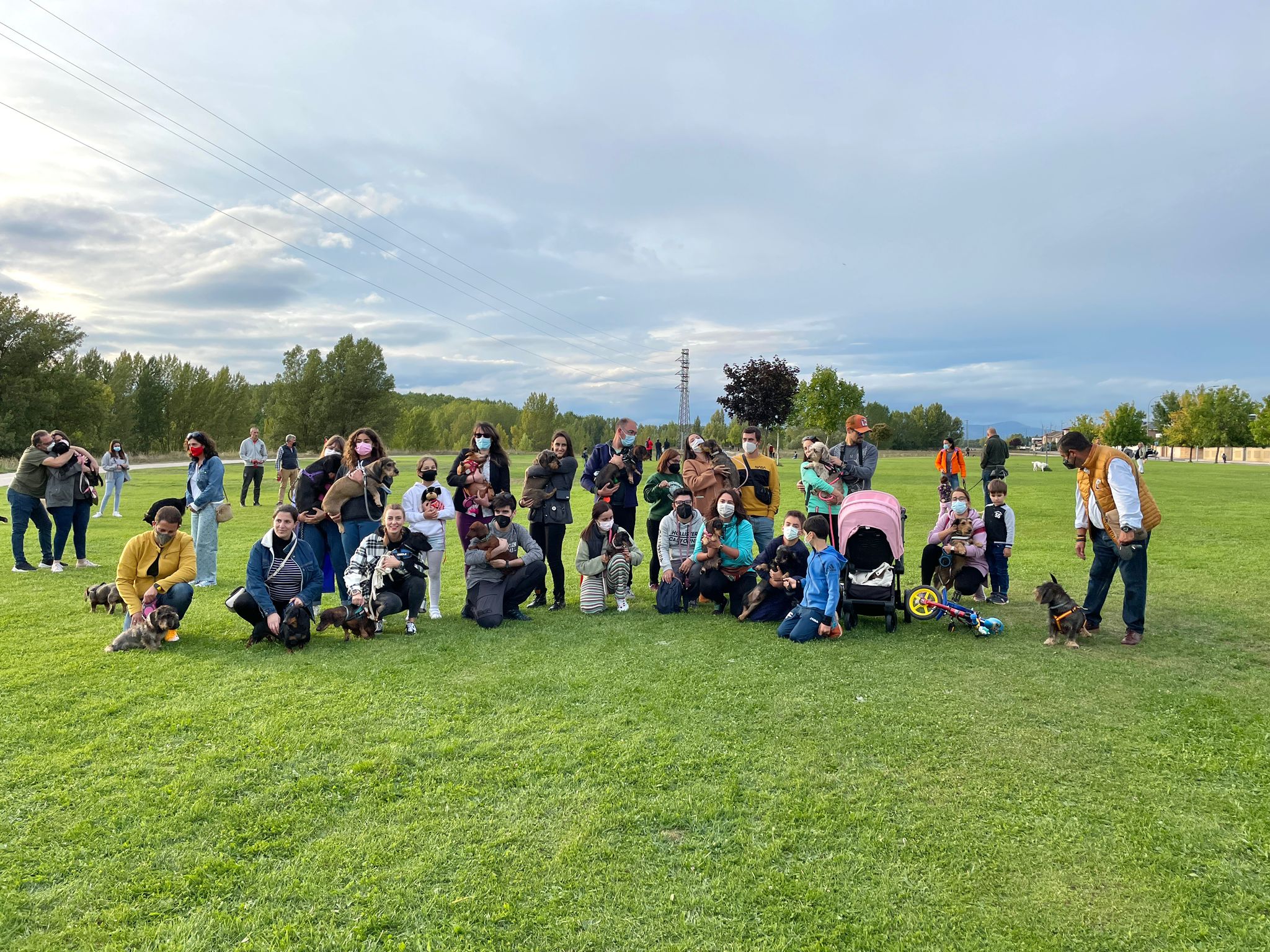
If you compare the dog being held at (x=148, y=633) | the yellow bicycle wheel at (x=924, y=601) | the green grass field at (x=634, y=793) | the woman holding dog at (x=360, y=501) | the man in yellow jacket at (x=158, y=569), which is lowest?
the green grass field at (x=634, y=793)

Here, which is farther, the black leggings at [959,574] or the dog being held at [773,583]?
the black leggings at [959,574]

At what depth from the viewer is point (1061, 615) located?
6.29 meters

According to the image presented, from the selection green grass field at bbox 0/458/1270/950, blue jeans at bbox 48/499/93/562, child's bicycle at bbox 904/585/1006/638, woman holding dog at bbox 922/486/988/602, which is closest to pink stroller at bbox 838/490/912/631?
child's bicycle at bbox 904/585/1006/638

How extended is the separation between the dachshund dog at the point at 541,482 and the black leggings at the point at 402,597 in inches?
55.4

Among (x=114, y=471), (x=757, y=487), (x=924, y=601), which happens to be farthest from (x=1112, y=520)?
(x=114, y=471)

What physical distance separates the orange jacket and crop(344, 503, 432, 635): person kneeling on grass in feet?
37.2

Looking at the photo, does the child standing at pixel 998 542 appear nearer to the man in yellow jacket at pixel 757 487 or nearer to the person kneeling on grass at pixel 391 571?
the man in yellow jacket at pixel 757 487

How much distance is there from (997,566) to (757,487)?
2.82 metres

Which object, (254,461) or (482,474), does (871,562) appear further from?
(254,461)

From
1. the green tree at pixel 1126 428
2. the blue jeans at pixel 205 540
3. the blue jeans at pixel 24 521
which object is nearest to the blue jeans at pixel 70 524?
the blue jeans at pixel 24 521

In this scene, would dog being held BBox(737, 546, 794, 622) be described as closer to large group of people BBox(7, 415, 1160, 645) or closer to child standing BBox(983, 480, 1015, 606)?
large group of people BBox(7, 415, 1160, 645)

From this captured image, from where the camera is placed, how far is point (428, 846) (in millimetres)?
3201

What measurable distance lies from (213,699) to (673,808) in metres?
3.43

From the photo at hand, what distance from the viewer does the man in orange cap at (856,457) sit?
8367mm
